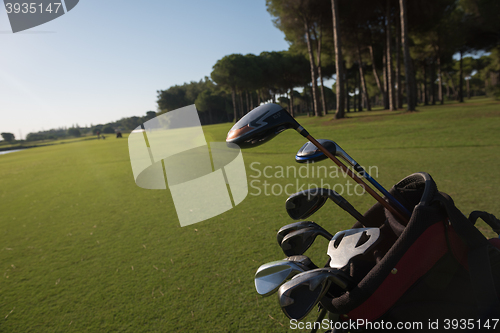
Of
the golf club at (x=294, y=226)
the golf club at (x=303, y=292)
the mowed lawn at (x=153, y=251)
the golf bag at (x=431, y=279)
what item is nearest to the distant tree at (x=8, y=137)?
the mowed lawn at (x=153, y=251)

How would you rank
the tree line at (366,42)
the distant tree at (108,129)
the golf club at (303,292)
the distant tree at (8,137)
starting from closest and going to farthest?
the golf club at (303,292), the tree line at (366,42), the distant tree at (8,137), the distant tree at (108,129)

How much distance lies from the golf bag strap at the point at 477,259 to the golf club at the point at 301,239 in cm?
56

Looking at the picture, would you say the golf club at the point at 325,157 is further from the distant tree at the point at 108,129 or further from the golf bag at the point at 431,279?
the distant tree at the point at 108,129

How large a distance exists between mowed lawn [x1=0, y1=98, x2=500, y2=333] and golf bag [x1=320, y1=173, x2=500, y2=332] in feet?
3.01

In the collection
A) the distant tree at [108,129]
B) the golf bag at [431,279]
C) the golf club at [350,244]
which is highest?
the distant tree at [108,129]

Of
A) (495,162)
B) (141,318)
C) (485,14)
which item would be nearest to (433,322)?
(141,318)

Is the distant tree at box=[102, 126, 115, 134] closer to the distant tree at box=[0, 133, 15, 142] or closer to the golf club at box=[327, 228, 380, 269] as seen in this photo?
the distant tree at box=[0, 133, 15, 142]

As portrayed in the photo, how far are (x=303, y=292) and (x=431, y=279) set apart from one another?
24.1 inches

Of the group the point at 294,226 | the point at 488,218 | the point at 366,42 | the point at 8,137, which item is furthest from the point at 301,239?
the point at 8,137

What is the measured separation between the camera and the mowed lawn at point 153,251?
6.32ft

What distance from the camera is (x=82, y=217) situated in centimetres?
441

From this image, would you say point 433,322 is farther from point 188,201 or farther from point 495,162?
point 495,162

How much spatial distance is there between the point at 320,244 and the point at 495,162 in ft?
16.0

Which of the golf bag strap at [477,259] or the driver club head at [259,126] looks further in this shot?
the driver club head at [259,126]
